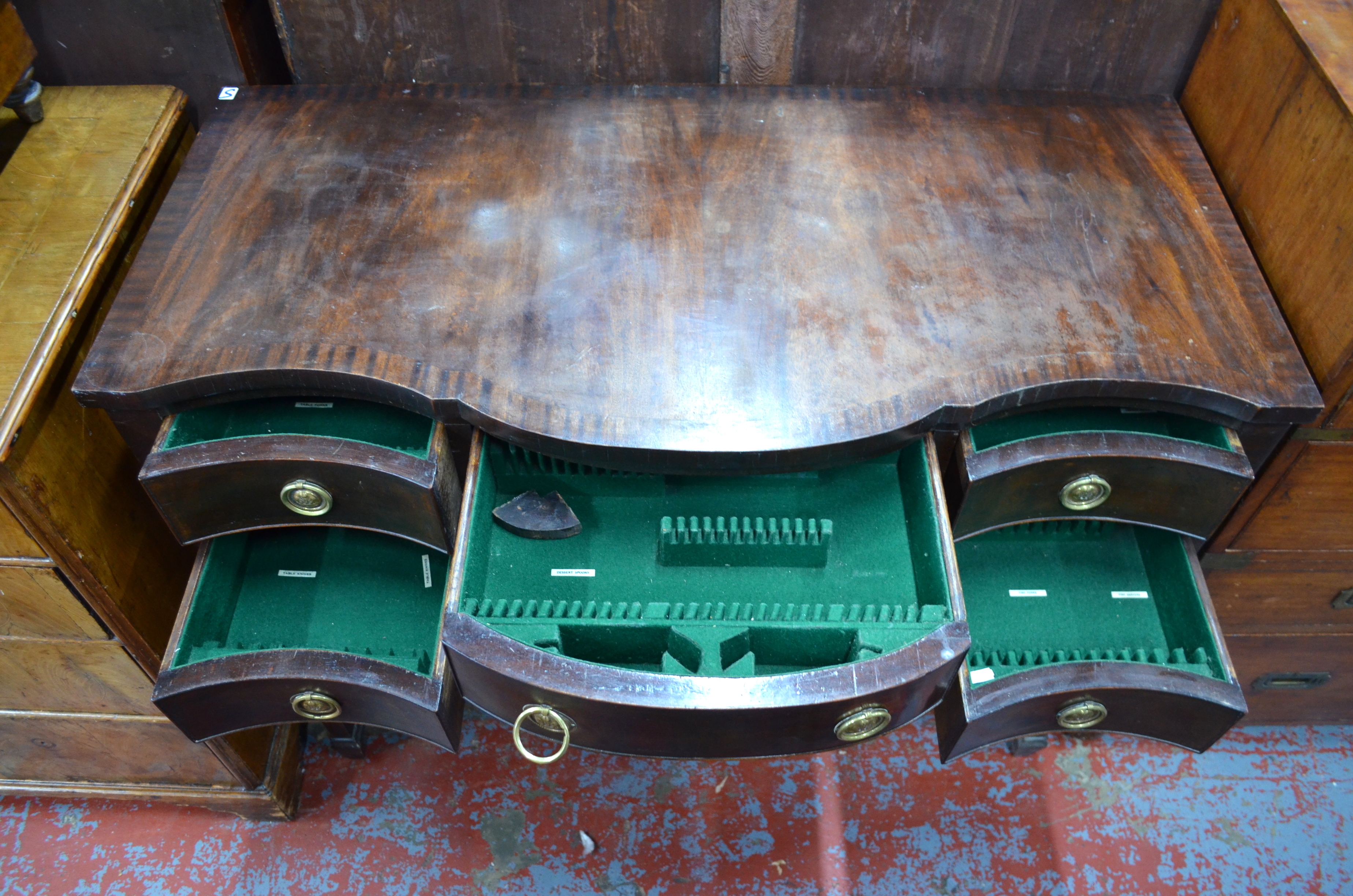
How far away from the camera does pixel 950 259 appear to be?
1273 millimetres

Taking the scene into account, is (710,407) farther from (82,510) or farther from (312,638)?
(82,510)

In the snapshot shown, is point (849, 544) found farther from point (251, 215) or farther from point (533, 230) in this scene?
point (251, 215)

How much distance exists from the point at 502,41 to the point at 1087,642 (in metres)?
1.24

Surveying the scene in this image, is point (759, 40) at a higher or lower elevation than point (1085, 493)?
higher

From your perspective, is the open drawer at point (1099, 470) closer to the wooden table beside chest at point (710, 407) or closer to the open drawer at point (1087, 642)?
the wooden table beside chest at point (710, 407)

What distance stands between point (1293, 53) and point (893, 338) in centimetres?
67

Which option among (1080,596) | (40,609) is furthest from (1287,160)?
(40,609)

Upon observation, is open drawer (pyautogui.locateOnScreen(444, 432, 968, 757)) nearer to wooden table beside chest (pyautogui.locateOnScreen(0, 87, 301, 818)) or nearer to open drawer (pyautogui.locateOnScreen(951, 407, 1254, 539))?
open drawer (pyautogui.locateOnScreen(951, 407, 1254, 539))

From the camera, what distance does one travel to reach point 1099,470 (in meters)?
1.17

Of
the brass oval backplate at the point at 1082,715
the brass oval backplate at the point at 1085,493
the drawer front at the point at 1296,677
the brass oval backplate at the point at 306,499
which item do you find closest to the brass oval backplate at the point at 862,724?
the brass oval backplate at the point at 1082,715

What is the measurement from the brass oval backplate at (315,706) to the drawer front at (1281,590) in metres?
1.28

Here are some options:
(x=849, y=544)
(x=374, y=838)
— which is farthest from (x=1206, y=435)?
(x=374, y=838)

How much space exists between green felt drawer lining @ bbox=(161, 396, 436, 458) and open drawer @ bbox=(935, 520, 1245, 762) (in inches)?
30.3

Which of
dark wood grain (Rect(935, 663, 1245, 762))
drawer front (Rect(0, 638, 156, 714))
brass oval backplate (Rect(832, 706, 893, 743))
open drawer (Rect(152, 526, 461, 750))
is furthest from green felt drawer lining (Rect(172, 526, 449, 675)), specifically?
dark wood grain (Rect(935, 663, 1245, 762))
